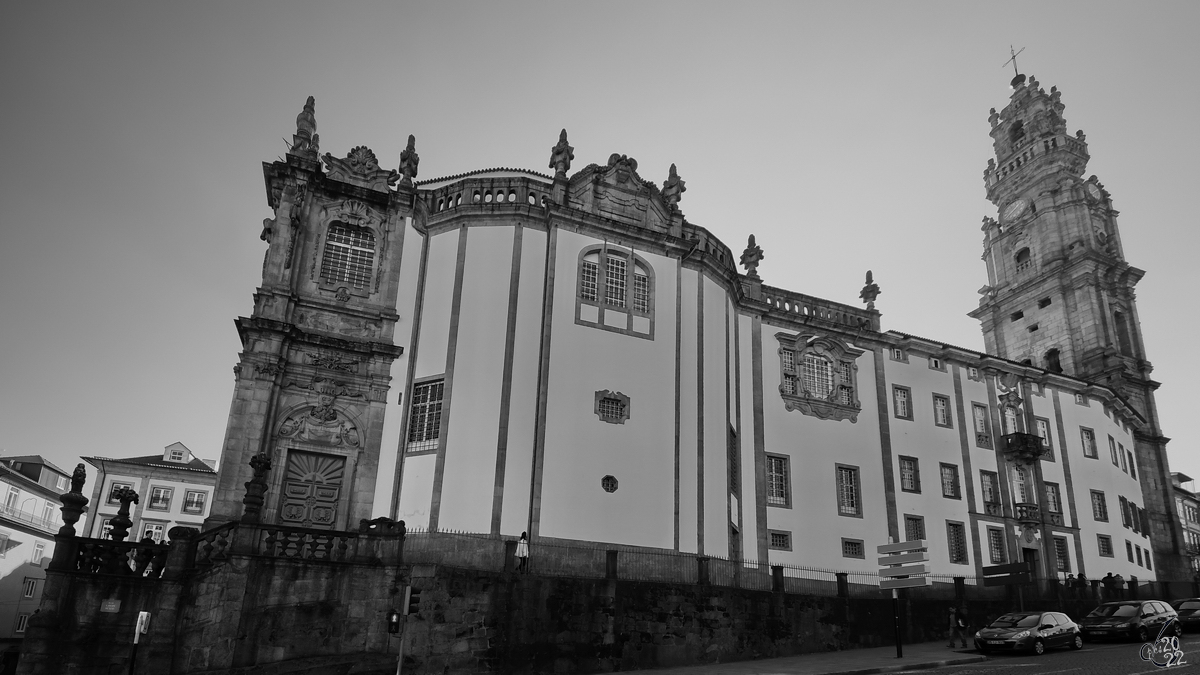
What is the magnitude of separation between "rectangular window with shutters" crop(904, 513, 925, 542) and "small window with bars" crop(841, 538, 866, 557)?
7.96ft

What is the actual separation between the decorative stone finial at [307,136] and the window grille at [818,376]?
19489 millimetres

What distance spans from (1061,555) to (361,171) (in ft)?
109

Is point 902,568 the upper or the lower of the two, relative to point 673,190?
lower

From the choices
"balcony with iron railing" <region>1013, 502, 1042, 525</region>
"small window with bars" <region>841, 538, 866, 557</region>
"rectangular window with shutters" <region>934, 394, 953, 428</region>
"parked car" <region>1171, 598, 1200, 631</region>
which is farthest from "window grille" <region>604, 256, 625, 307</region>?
"balcony with iron railing" <region>1013, 502, 1042, 525</region>

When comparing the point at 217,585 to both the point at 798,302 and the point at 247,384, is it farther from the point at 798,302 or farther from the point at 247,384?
the point at 798,302

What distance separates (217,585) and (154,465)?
36554 millimetres

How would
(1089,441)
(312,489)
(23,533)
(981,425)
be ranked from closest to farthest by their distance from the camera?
(312,489) → (981,425) → (1089,441) → (23,533)

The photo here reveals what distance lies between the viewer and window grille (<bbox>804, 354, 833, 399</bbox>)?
106ft

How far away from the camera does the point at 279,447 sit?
23.1 metres

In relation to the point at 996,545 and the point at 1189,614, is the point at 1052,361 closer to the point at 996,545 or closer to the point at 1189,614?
the point at 996,545

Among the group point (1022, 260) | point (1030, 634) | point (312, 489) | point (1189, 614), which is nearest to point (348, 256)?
point (312, 489)

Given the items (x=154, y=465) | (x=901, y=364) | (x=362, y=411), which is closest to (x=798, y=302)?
(x=901, y=364)

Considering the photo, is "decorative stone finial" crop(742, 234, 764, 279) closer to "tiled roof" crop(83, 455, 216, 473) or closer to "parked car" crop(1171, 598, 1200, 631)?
"parked car" crop(1171, 598, 1200, 631)

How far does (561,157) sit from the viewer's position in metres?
27.4
